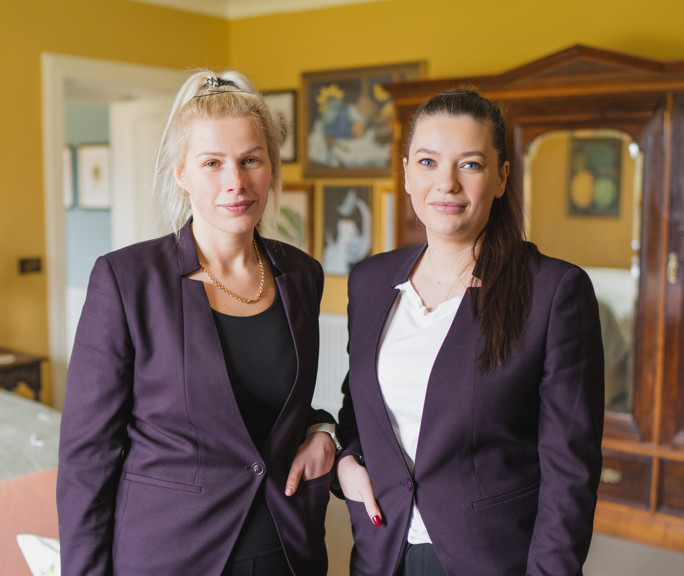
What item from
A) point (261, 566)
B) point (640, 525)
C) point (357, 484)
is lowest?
point (640, 525)

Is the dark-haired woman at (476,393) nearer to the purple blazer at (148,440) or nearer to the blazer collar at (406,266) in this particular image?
the blazer collar at (406,266)

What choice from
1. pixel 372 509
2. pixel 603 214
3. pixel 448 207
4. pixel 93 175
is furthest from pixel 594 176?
pixel 93 175

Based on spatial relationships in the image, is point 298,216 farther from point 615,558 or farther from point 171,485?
point 171,485

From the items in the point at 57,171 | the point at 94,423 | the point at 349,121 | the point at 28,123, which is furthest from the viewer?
the point at 349,121

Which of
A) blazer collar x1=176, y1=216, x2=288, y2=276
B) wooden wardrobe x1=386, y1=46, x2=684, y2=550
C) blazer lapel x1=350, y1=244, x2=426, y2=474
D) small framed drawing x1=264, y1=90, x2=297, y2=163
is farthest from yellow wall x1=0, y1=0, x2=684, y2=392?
blazer collar x1=176, y1=216, x2=288, y2=276

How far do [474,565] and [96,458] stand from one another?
725 millimetres

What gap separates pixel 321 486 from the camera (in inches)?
57.5

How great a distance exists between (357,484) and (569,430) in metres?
0.46

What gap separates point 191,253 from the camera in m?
1.38

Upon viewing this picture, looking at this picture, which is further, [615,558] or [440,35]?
[440,35]

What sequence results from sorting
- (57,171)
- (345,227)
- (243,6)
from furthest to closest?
(243,6) < (345,227) < (57,171)

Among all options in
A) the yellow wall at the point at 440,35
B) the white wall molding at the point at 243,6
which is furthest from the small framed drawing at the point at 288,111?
the white wall molding at the point at 243,6

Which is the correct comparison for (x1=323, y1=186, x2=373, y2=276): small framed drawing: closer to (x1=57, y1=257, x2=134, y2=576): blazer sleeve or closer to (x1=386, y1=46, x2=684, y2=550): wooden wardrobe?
(x1=386, y1=46, x2=684, y2=550): wooden wardrobe

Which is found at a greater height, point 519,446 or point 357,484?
point 519,446
